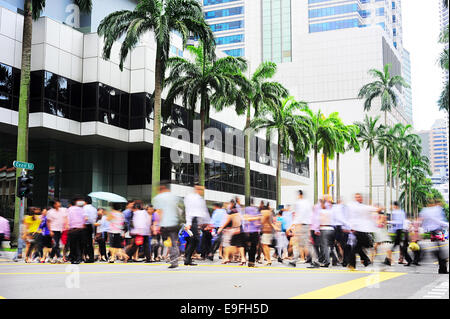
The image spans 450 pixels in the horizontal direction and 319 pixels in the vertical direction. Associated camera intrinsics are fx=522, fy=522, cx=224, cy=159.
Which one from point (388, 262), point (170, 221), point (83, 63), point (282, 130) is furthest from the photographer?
point (282, 130)

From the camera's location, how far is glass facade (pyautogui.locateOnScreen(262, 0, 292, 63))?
12025cm

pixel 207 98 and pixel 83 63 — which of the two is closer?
pixel 207 98

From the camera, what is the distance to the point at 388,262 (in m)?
13.0

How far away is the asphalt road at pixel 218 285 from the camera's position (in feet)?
24.6

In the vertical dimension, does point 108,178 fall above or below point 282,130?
below

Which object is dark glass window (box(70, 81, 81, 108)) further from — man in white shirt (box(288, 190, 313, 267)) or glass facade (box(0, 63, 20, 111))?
man in white shirt (box(288, 190, 313, 267))

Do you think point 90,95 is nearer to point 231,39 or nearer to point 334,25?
point 231,39

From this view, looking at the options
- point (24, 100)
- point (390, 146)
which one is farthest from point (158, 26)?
point (390, 146)

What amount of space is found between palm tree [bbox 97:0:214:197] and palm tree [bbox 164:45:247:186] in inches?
131

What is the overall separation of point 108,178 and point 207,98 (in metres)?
11.3

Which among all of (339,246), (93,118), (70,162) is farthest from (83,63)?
(339,246)

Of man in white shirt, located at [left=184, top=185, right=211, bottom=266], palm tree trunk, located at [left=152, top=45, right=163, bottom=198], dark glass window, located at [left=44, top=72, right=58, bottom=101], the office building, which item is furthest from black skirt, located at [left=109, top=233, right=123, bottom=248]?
dark glass window, located at [left=44, top=72, right=58, bottom=101]

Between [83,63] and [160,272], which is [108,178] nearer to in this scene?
[83,63]

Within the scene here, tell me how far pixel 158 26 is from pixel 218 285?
2024 cm
